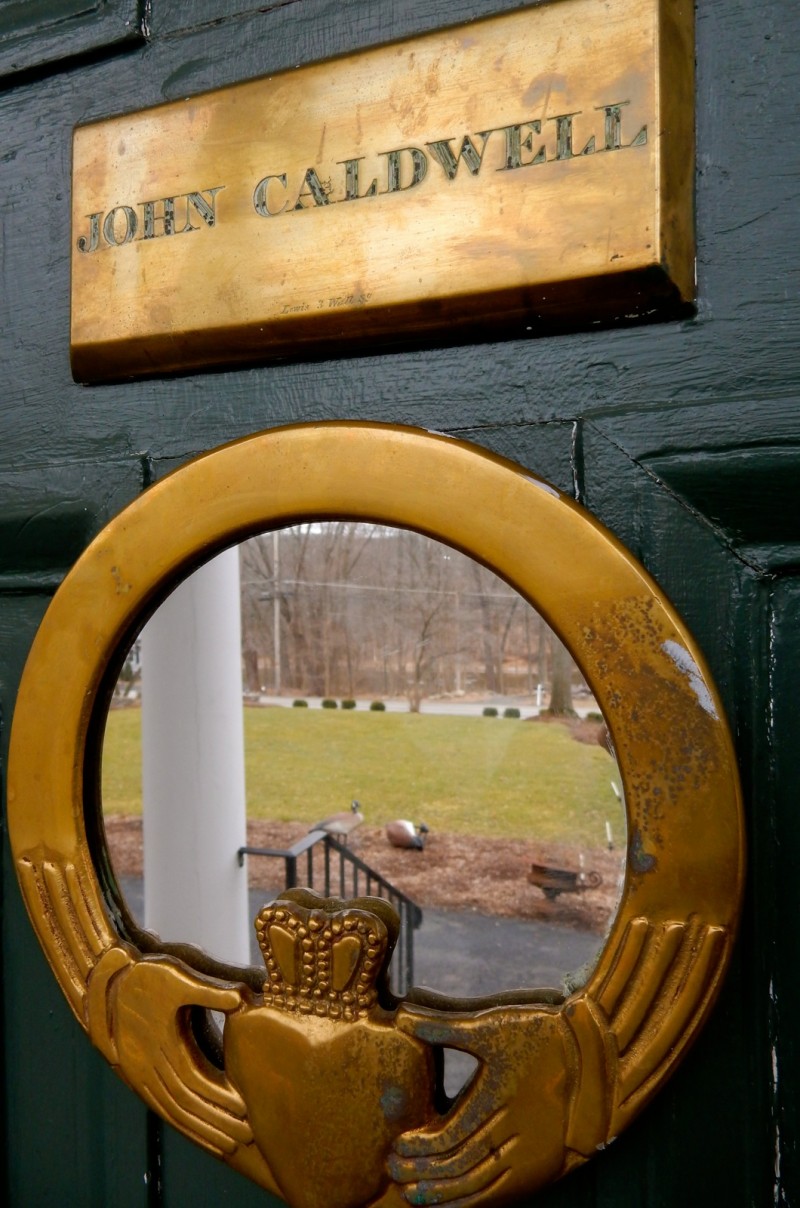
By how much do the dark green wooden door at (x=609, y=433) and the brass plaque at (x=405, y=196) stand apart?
28mm

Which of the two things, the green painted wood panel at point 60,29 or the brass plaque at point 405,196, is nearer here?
the brass plaque at point 405,196

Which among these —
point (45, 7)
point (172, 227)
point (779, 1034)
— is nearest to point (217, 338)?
point (172, 227)

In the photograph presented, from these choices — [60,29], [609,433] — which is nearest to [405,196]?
[609,433]

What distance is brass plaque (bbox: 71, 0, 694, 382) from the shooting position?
20.1 inches

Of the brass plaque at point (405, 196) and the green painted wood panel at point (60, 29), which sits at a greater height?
the green painted wood panel at point (60, 29)

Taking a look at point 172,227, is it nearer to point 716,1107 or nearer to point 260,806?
point 260,806

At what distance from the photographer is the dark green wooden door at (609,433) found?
0.52 meters

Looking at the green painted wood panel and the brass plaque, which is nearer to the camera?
the brass plaque

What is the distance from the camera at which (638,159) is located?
501 mm

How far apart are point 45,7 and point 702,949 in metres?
0.90

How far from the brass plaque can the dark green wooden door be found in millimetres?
28

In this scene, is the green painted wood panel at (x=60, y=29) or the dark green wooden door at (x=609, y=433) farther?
the green painted wood panel at (x=60, y=29)

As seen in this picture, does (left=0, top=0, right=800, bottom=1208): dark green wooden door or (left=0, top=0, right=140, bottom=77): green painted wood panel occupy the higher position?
(left=0, top=0, right=140, bottom=77): green painted wood panel

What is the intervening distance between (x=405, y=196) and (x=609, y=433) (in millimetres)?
212
